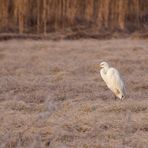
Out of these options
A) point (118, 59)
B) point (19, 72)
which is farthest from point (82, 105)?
point (118, 59)

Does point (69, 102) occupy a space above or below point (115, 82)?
below

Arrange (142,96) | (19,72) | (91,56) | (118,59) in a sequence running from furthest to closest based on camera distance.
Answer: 1. (91,56)
2. (118,59)
3. (19,72)
4. (142,96)

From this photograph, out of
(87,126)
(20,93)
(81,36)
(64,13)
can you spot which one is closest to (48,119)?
(87,126)

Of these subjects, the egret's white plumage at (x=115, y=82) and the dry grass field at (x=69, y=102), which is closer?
the dry grass field at (x=69, y=102)

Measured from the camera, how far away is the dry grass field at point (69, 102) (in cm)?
682

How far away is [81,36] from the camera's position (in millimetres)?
24031

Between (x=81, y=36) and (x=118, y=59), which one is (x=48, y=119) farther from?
(x=81, y=36)

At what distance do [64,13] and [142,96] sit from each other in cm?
1634

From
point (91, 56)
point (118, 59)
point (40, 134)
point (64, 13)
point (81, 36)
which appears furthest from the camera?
point (64, 13)

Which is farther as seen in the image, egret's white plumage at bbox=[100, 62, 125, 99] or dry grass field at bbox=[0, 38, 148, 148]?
egret's white plumage at bbox=[100, 62, 125, 99]

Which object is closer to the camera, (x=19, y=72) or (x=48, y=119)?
(x=48, y=119)

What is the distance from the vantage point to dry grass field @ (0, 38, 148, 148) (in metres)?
6.82

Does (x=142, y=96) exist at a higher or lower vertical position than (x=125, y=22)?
higher

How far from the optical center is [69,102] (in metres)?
9.38
